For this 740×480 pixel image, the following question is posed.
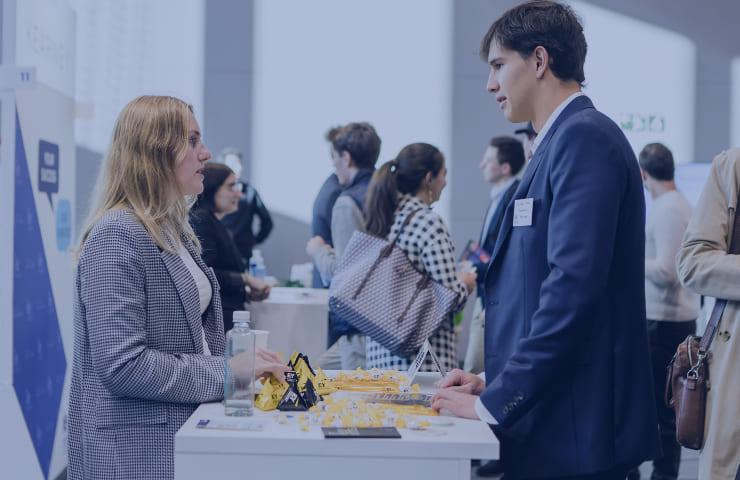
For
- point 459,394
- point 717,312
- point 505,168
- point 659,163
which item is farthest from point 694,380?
point 505,168

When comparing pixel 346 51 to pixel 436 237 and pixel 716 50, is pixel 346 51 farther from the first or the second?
pixel 436 237

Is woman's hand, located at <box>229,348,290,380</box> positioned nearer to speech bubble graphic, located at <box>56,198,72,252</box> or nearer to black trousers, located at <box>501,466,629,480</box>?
black trousers, located at <box>501,466,629,480</box>

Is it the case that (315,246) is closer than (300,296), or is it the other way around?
(315,246)

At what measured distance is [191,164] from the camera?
6.33 ft

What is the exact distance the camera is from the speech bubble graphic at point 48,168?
337 centimetres

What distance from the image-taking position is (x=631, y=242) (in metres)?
1.56

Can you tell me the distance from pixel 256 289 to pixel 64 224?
0.99 metres

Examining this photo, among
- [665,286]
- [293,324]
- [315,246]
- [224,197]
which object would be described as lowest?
[293,324]

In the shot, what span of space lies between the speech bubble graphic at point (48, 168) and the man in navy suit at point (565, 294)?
231cm

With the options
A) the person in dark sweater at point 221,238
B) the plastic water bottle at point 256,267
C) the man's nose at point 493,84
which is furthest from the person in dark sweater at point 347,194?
the man's nose at point 493,84

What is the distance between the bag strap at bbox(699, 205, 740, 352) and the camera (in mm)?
2432

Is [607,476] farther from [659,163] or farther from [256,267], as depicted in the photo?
[256,267]

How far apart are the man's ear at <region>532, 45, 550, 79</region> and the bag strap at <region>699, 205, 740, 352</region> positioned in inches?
43.7

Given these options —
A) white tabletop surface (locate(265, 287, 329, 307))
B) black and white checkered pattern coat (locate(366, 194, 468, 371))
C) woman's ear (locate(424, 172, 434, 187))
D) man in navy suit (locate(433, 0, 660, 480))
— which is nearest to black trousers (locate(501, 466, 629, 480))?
man in navy suit (locate(433, 0, 660, 480))
